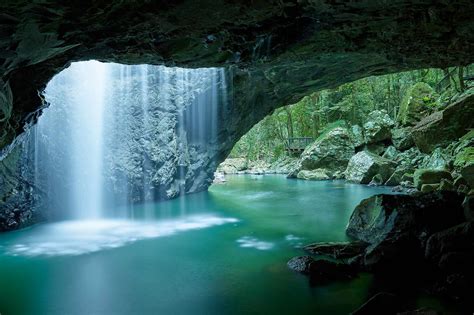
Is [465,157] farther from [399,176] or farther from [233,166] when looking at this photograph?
[233,166]

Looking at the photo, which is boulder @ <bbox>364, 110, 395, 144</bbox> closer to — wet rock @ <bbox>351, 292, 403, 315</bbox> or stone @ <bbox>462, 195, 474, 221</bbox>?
stone @ <bbox>462, 195, 474, 221</bbox>

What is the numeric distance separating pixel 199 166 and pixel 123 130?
494 centimetres

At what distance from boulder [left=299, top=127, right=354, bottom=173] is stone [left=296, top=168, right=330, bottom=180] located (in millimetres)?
478

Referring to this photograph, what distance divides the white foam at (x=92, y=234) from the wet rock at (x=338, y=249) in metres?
A: 4.76

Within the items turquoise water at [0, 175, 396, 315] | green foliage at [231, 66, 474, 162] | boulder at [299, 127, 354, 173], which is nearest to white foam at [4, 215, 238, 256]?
turquoise water at [0, 175, 396, 315]

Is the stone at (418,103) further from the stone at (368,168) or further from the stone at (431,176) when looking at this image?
the stone at (431,176)

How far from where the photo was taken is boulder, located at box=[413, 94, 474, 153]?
14.9 metres

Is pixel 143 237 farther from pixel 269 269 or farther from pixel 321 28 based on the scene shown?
pixel 321 28

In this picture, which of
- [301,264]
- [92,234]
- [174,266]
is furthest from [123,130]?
[301,264]

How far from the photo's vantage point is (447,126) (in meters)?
15.9

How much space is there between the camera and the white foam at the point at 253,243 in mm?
8304

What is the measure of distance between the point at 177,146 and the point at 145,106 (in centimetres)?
257

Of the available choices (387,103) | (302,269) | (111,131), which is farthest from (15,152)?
(387,103)

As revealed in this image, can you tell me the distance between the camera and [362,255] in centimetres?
658
